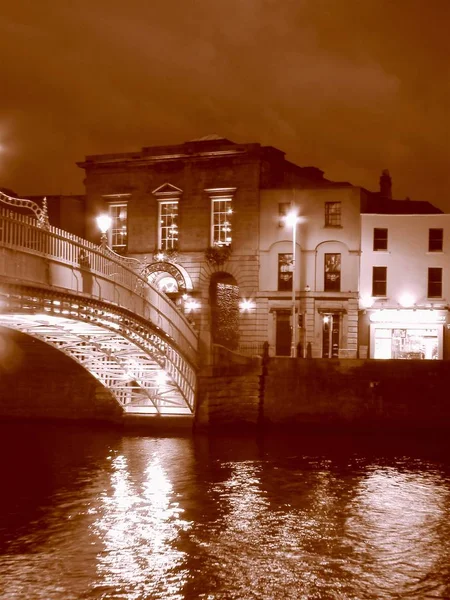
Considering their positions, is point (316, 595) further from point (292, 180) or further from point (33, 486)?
point (292, 180)

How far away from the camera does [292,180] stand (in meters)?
47.4

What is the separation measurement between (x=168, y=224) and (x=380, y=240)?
32.1ft

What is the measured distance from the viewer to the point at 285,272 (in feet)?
142

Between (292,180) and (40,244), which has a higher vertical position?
(292,180)

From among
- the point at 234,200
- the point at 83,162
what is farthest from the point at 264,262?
the point at 83,162

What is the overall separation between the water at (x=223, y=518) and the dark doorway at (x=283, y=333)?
11.0 meters

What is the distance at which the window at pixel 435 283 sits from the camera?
4212 cm

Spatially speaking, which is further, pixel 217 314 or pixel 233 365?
pixel 217 314

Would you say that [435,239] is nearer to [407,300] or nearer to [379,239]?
[379,239]

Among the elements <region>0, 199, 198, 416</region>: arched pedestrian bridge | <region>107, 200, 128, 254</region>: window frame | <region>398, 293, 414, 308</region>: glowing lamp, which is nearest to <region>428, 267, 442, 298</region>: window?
<region>398, 293, 414, 308</region>: glowing lamp

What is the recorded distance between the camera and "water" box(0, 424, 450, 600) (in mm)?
17562

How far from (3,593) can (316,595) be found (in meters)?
5.42

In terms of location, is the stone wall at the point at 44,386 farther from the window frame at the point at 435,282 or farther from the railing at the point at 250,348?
the window frame at the point at 435,282

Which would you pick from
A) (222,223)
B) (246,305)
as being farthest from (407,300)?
(222,223)
